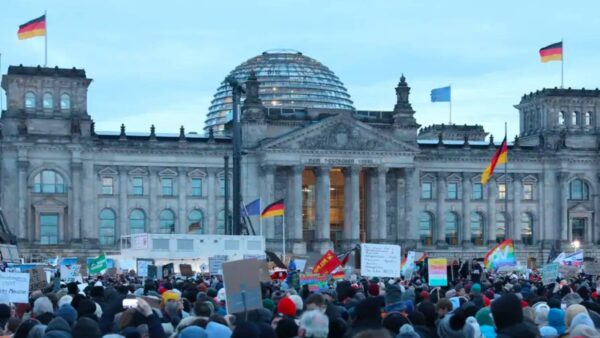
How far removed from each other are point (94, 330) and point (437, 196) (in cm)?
7953

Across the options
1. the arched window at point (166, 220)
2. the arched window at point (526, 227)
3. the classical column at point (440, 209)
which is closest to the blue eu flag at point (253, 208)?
the arched window at point (166, 220)

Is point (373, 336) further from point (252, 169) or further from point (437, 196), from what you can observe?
point (437, 196)

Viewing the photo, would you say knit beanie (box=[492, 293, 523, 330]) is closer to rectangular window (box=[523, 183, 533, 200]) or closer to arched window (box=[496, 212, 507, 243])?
arched window (box=[496, 212, 507, 243])

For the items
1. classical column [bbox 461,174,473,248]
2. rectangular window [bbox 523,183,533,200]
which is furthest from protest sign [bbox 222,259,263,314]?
rectangular window [bbox 523,183,533,200]

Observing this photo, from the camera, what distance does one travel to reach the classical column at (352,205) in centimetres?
8606

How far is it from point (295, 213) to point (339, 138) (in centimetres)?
610

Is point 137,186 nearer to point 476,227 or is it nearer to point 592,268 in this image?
point 476,227

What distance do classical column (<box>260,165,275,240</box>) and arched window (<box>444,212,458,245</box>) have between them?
1466 centimetres

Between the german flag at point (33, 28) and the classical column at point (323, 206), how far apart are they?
2118 centimetres

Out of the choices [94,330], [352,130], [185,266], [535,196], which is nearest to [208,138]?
[352,130]

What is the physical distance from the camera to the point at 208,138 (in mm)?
86500

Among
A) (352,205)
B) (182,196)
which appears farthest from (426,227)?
(182,196)

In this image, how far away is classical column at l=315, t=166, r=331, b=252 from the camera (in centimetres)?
8556

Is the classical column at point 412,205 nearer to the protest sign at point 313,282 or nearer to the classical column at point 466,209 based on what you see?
the classical column at point 466,209
